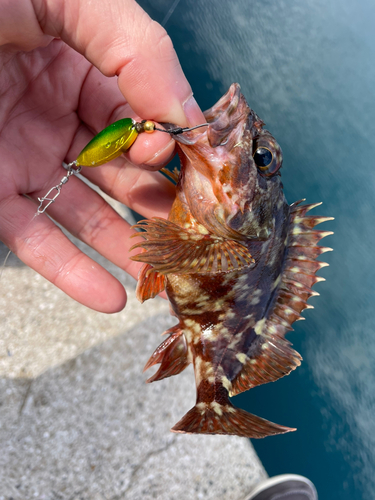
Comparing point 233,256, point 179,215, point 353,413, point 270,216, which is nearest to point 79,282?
point 179,215

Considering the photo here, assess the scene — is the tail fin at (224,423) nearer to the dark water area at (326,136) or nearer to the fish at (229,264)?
the fish at (229,264)

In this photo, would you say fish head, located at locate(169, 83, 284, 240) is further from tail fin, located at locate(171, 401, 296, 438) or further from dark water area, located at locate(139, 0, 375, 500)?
dark water area, located at locate(139, 0, 375, 500)

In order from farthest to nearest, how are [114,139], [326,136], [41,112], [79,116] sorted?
[326,136]
[79,116]
[41,112]
[114,139]

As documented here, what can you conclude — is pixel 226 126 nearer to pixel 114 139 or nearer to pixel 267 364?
pixel 114 139

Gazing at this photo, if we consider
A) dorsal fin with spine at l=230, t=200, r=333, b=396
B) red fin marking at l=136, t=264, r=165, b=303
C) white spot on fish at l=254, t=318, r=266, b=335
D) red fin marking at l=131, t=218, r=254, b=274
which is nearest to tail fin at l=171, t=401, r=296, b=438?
dorsal fin with spine at l=230, t=200, r=333, b=396

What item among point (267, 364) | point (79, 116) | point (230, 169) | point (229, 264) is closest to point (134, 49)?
point (230, 169)

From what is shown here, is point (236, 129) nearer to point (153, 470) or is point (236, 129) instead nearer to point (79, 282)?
point (79, 282)

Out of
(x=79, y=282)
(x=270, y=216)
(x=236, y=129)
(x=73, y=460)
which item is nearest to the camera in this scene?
(x=236, y=129)

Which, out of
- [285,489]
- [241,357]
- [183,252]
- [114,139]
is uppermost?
[114,139]
